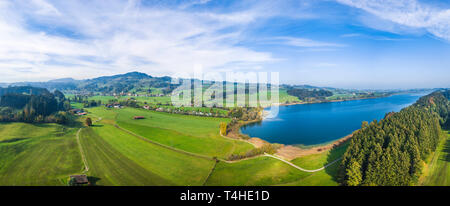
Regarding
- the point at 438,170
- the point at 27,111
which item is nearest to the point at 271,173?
the point at 438,170

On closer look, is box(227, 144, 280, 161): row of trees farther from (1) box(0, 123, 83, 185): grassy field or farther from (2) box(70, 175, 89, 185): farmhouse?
(1) box(0, 123, 83, 185): grassy field

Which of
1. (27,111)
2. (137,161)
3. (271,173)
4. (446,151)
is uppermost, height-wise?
(27,111)

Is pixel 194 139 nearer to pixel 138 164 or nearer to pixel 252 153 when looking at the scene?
pixel 138 164

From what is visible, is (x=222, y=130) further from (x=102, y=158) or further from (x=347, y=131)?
(x=347, y=131)

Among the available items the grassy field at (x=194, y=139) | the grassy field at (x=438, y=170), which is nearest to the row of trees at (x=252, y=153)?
the grassy field at (x=194, y=139)

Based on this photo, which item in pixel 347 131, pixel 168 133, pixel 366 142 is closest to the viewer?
pixel 366 142

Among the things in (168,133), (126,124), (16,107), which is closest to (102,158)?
(168,133)
